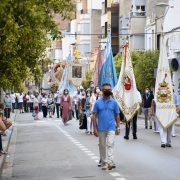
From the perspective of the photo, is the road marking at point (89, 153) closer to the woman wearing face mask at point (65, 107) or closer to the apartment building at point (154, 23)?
the woman wearing face mask at point (65, 107)

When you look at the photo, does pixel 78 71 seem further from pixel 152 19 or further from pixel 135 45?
pixel 152 19

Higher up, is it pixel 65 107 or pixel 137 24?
pixel 137 24

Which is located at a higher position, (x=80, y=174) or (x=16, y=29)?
(x=16, y=29)

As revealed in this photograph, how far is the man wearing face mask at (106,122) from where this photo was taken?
14562 millimetres

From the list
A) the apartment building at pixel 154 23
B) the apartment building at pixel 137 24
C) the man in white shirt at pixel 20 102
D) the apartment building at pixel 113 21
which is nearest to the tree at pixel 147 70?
the apartment building at pixel 154 23

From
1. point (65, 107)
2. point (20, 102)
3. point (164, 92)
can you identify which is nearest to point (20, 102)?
point (20, 102)

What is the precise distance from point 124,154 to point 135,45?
51.4 m

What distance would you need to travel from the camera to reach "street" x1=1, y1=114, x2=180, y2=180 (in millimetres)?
13672

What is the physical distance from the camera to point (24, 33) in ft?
40.7

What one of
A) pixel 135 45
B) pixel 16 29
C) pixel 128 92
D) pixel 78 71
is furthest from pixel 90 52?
pixel 16 29

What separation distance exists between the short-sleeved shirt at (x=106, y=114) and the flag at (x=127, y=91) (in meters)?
8.55

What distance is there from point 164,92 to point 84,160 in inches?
194

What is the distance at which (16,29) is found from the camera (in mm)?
11641

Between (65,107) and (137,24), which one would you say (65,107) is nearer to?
(65,107)
